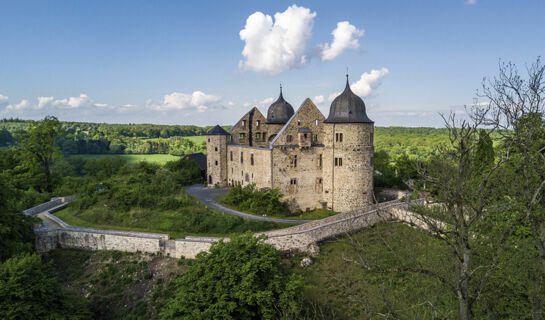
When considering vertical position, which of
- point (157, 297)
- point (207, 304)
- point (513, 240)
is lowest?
point (157, 297)

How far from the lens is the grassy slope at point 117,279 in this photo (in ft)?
62.4

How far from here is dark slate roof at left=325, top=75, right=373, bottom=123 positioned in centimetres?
2989

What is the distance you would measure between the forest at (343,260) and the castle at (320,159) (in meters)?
2.83

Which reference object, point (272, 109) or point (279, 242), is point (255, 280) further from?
point (272, 109)

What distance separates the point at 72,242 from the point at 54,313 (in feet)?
31.7

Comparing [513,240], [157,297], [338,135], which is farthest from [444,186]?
[338,135]

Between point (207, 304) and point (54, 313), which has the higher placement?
point (207, 304)

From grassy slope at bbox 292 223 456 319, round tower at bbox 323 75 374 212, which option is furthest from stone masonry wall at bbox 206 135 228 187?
grassy slope at bbox 292 223 456 319

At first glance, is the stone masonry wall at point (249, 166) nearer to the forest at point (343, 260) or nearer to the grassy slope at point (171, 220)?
the forest at point (343, 260)

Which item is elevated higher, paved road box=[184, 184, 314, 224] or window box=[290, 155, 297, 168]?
window box=[290, 155, 297, 168]

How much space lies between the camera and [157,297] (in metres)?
19.1

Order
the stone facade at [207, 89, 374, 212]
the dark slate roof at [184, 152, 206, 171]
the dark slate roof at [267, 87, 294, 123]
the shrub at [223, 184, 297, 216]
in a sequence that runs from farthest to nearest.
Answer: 1. the dark slate roof at [184, 152, 206, 171]
2. the dark slate roof at [267, 87, 294, 123]
3. the stone facade at [207, 89, 374, 212]
4. the shrub at [223, 184, 297, 216]

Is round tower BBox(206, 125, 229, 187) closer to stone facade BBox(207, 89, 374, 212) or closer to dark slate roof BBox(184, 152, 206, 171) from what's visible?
stone facade BBox(207, 89, 374, 212)

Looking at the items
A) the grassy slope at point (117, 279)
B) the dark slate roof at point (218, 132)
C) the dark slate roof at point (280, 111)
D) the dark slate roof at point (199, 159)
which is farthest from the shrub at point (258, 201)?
the dark slate roof at point (199, 159)
